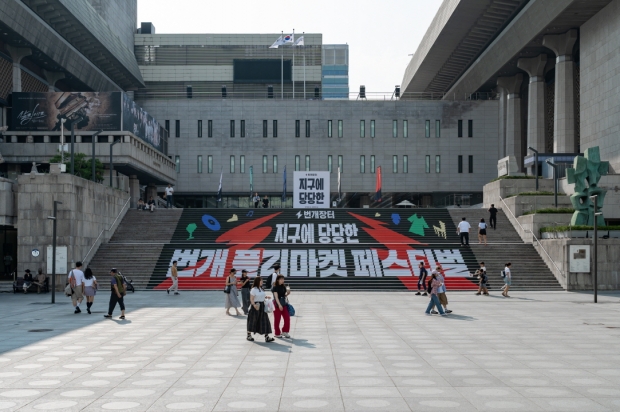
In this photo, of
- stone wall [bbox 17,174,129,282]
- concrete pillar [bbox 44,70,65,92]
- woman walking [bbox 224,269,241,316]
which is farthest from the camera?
concrete pillar [bbox 44,70,65,92]

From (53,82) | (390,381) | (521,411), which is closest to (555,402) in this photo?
(521,411)

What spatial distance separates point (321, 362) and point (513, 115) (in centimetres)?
6535

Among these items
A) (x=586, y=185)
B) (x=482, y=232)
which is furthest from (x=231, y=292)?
(x=586, y=185)

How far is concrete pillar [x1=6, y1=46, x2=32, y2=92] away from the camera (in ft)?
194

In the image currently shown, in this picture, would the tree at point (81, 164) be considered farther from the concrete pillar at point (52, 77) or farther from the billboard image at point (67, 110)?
the concrete pillar at point (52, 77)

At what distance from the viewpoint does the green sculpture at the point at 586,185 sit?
130ft

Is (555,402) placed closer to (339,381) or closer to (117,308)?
(339,381)

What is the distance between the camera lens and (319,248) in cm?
4450

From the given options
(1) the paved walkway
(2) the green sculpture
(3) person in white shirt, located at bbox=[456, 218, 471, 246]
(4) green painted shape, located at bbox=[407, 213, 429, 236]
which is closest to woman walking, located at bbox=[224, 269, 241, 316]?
(1) the paved walkway

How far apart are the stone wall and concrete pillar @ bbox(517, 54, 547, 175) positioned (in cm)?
4277

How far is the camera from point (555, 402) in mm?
11203

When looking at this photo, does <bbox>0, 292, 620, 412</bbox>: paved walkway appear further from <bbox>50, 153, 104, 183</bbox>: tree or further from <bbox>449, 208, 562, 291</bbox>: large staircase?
<bbox>50, 153, 104, 183</bbox>: tree

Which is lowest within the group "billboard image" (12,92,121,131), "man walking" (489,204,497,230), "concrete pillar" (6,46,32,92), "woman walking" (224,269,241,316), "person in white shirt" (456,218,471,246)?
"woman walking" (224,269,241,316)

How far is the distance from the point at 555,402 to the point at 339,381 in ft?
12.2
